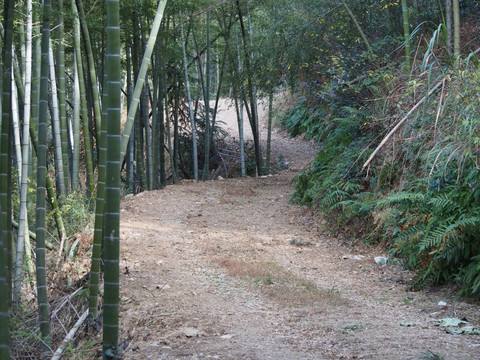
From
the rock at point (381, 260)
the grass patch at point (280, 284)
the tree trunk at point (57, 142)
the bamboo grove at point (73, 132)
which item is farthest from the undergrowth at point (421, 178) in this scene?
the tree trunk at point (57, 142)

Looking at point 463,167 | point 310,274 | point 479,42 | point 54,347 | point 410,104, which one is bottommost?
point 54,347

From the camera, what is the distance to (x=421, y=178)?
4.89m

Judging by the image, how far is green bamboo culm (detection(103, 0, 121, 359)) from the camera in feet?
7.84

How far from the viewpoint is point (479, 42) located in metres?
6.57

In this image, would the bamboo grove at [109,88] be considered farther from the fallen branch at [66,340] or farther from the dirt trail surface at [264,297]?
the dirt trail surface at [264,297]

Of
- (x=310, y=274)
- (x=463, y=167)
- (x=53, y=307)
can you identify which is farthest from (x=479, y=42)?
(x=53, y=307)

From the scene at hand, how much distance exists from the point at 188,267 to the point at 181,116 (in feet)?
34.3

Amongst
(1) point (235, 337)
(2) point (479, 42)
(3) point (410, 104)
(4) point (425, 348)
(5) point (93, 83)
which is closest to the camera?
(4) point (425, 348)

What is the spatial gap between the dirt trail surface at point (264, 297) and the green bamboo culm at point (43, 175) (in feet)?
1.82

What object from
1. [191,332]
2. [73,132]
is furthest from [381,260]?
[73,132]

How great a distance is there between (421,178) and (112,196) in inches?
135

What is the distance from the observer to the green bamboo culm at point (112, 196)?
239 cm

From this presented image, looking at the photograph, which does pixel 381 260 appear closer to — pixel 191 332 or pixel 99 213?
pixel 191 332

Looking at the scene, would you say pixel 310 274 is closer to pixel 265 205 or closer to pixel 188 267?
pixel 188 267
